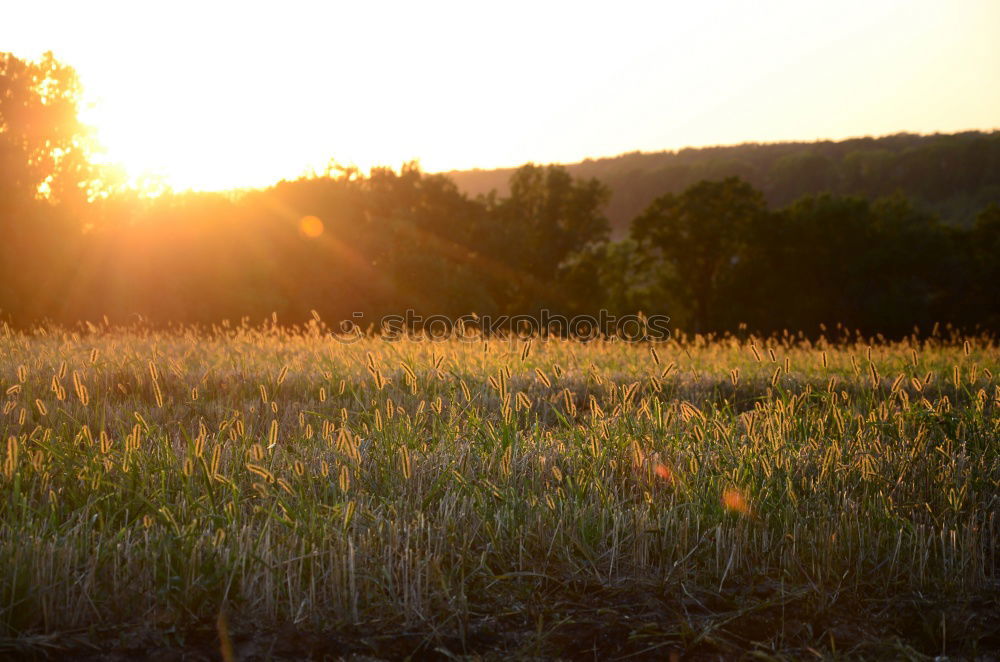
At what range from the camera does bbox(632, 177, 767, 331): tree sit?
4328cm

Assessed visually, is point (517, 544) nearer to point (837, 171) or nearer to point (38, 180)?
point (38, 180)

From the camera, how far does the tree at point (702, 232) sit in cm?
4328

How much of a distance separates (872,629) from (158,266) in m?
30.6

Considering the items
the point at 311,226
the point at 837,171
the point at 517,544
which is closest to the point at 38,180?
the point at 311,226

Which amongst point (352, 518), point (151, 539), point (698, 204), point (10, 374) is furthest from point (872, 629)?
point (698, 204)

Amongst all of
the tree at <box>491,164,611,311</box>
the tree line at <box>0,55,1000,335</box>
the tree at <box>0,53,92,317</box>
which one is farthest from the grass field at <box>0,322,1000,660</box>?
the tree at <box>491,164,611,311</box>

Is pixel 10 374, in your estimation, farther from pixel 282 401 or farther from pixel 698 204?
pixel 698 204

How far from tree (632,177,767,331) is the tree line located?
3.1 inches

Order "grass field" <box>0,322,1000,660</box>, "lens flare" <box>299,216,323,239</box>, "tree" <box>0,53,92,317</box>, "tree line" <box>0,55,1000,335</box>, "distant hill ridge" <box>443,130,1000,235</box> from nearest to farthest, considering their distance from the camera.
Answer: "grass field" <box>0,322,1000,660</box>, "tree" <box>0,53,92,317</box>, "tree line" <box>0,55,1000,335</box>, "lens flare" <box>299,216,323,239</box>, "distant hill ridge" <box>443,130,1000,235</box>

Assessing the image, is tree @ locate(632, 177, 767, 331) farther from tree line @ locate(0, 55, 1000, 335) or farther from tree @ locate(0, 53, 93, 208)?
tree @ locate(0, 53, 93, 208)

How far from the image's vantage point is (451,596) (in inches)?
136

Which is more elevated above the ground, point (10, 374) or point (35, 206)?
point (35, 206)

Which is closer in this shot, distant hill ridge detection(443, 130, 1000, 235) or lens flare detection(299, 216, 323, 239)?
lens flare detection(299, 216, 323, 239)

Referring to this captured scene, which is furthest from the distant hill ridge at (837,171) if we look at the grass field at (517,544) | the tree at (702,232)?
the grass field at (517,544)
